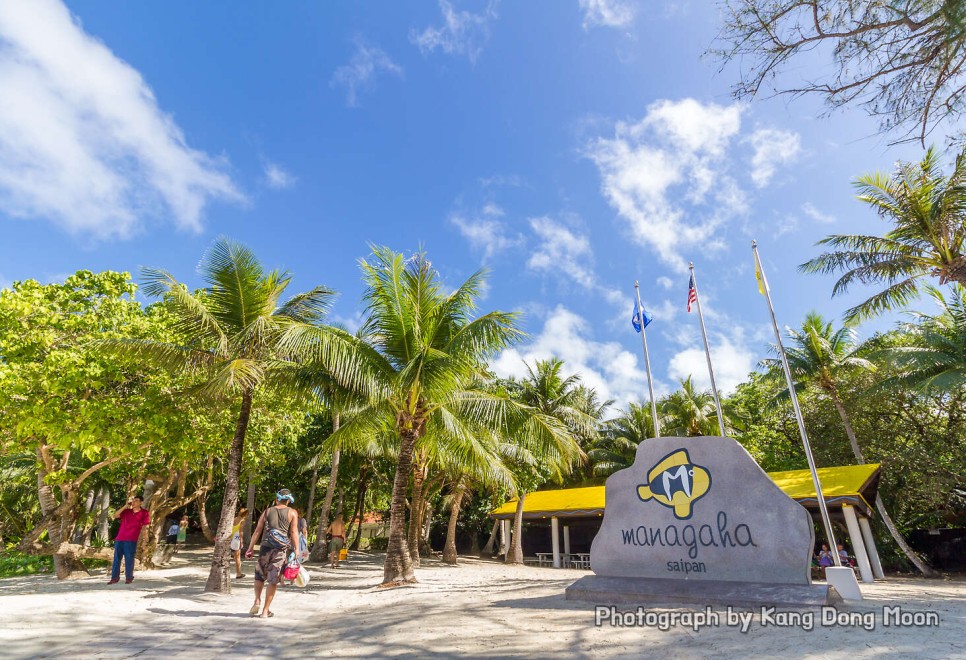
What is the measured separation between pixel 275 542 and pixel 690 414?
2334 centimetres

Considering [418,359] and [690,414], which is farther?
[690,414]

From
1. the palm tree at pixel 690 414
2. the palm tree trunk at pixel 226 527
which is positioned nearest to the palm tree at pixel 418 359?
the palm tree trunk at pixel 226 527

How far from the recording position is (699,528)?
7637mm

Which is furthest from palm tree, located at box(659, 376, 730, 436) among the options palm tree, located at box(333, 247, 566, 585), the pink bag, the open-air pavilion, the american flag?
the pink bag

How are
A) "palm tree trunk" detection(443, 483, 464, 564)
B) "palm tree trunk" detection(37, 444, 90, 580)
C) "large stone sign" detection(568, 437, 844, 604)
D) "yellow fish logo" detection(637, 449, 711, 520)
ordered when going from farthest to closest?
1. "palm tree trunk" detection(443, 483, 464, 564)
2. "palm tree trunk" detection(37, 444, 90, 580)
3. "yellow fish logo" detection(637, 449, 711, 520)
4. "large stone sign" detection(568, 437, 844, 604)

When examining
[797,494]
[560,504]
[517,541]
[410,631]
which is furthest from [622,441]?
[410,631]

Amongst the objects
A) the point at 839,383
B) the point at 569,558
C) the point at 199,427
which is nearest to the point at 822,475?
the point at 839,383

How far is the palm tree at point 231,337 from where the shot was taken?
9.16 metres

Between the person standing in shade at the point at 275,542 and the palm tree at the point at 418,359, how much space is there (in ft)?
11.0

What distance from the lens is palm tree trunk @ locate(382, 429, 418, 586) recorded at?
414 inches

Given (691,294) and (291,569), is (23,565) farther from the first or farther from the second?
(691,294)

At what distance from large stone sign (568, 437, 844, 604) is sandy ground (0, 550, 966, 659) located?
773 millimetres

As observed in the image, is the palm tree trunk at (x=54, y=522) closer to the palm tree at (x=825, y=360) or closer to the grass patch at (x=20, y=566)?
the grass patch at (x=20, y=566)

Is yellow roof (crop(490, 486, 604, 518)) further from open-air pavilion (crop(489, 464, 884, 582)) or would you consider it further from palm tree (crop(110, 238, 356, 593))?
palm tree (crop(110, 238, 356, 593))
